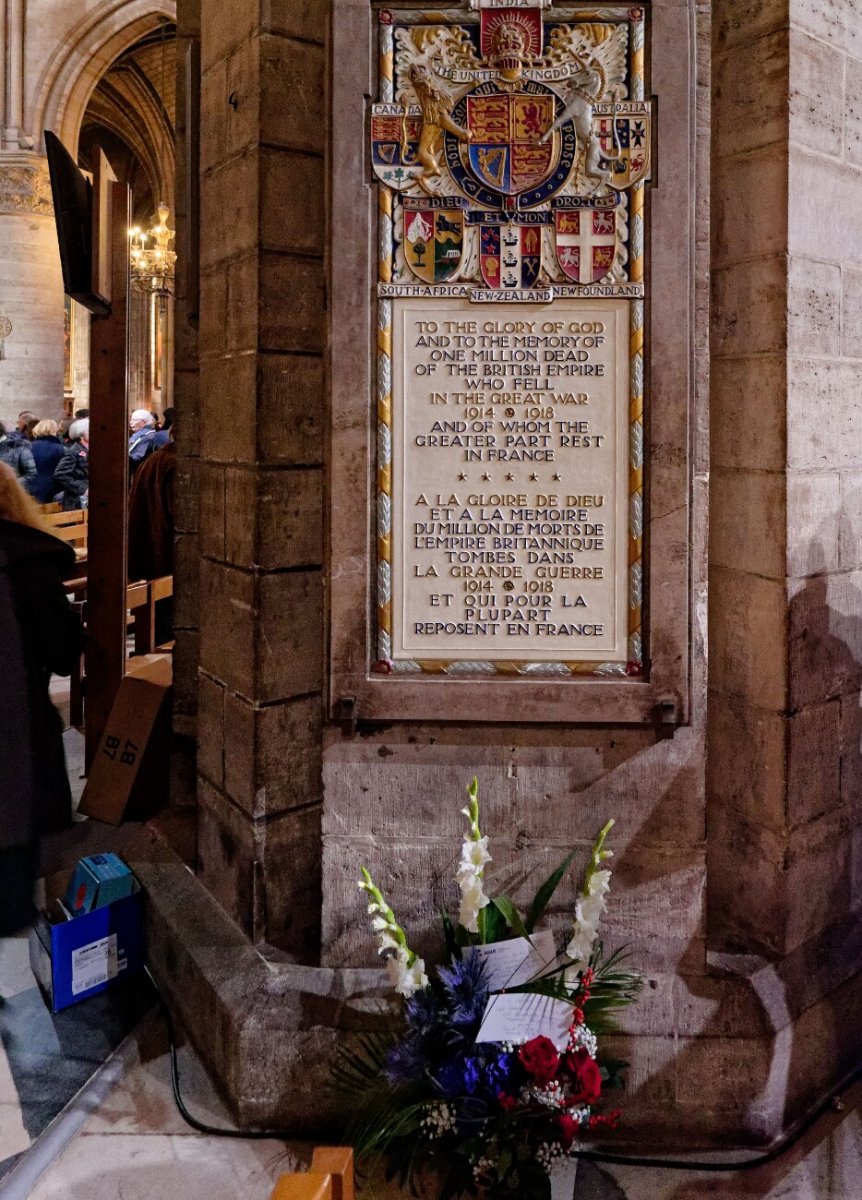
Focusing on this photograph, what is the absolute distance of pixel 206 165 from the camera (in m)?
3.18

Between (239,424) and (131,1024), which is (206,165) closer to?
(239,424)

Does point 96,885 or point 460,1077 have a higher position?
point 96,885

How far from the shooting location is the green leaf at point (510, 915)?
109 inches

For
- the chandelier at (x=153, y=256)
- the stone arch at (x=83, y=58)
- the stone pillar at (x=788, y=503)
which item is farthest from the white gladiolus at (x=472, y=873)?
the chandelier at (x=153, y=256)

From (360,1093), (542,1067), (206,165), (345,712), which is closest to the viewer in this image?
(542,1067)

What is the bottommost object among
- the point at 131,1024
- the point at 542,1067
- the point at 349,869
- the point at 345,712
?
the point at 131,1024

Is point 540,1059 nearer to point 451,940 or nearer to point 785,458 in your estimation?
point 451,940

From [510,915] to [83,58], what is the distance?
13651 mm

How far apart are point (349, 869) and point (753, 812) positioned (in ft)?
3.69

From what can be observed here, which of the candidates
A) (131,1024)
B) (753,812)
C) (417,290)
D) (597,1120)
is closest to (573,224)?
(417,290)

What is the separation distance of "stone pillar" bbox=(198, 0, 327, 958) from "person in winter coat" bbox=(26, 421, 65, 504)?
7896mm

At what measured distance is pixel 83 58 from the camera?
13312 mm

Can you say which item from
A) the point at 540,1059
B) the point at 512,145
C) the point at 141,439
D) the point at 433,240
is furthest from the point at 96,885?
the point at 141,439

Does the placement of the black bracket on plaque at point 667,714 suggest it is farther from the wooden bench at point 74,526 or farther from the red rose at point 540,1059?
the wooden bench at point 74,526
